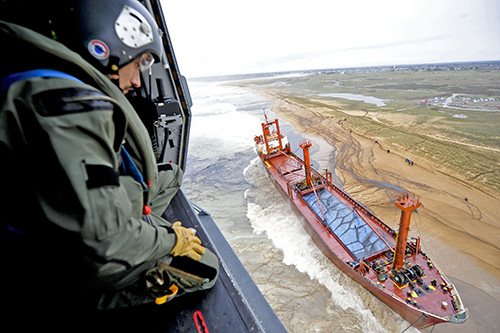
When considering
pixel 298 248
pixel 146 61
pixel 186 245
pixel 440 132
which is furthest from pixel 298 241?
pixel 440 132

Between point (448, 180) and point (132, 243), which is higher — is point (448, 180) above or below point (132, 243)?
below

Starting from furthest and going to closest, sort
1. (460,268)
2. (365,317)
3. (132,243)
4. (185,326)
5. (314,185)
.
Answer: (314,185) → (460,268) → (365,317) → (185,326) → (132,243)

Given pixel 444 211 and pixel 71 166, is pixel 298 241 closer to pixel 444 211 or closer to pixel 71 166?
pixel 444 211

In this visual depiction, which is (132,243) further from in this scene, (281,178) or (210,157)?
(210,157)

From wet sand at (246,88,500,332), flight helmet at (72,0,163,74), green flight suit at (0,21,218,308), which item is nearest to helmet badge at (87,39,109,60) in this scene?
flight helmet at (72,0,163,74)

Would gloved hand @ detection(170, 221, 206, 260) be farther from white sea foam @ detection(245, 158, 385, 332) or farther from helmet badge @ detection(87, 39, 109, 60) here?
white sea foam @ detection(245, 158, 385, 332)

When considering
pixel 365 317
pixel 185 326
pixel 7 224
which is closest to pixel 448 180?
pixel 365 317
